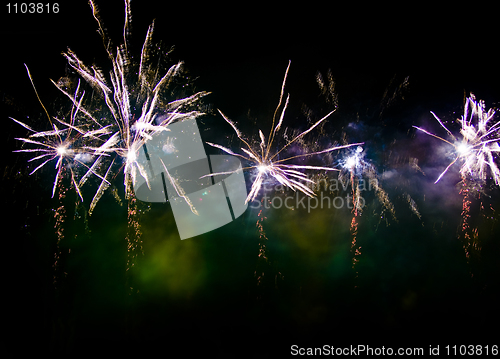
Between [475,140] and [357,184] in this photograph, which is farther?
[357,184]

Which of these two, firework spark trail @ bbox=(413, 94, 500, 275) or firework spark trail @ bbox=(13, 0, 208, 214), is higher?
firework spark trail @ bbox=(13, 0, 208, 214)

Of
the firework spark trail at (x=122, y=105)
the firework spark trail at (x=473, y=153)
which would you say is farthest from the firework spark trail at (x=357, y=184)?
the firework spark trail at (x=122, y=105)

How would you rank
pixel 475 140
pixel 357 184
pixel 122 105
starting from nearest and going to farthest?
pixel 122 105, pixel 475 140, pixel 357 184

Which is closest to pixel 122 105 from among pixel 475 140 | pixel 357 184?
pixel 357 184

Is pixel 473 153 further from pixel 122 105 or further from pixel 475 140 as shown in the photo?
pixel 122 105

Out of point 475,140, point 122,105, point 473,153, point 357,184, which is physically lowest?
point 357,184

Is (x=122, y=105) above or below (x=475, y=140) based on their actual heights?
above

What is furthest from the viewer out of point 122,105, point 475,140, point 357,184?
point 357,184

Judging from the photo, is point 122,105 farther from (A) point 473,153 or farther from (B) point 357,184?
(A) point 473,153

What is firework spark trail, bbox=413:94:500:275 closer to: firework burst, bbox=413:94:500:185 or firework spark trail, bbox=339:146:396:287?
firework burst, bbox=413:94:500:185

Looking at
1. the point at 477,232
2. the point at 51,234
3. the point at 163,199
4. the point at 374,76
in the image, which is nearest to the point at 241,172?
the point at 163,199

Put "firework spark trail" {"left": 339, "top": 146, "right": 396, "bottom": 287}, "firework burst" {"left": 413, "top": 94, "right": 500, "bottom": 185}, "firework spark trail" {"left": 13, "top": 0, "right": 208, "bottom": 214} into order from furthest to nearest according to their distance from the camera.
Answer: "firework spark trail" {"left": 339, "top": 146, "right": 396, "bottom": 287}, "firework burst" {"left": 413, "top": 94, "right": 500, "bottom": 185}, "firework spark trail" {"left": 13, "top": 0, "right": 208, "bottom": 214}

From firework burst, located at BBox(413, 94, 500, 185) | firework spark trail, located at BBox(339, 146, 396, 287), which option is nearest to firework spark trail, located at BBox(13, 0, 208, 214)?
firework spark trail, located at BBox(339, 146, 396, 287)

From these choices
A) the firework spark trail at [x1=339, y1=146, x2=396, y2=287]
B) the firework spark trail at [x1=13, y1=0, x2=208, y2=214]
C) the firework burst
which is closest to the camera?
the firework spark trail at [x1=13, y1=0, x2=208, y2=214]
